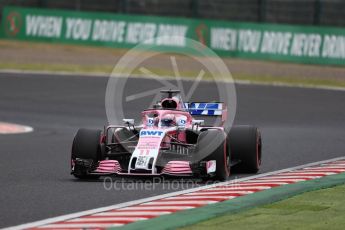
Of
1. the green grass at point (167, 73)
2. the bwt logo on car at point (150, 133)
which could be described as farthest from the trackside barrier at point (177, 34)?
the bwt logo on car at point (150, 133)

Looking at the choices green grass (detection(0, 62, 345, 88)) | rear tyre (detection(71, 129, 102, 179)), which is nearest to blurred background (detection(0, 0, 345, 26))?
green grass (detection(0, 62, 345, 88))

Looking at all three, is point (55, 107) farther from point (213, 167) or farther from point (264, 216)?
point (264, 216)

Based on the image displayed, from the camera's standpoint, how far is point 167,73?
37.3 m

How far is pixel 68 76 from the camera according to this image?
3681cm

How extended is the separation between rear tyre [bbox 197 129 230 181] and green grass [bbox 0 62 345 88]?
20.4 m

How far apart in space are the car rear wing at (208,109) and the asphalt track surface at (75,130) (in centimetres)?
110

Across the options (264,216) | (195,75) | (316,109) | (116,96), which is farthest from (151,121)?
(195,75)

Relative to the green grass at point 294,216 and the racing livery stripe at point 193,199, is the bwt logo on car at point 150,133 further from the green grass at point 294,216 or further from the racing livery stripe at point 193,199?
the green grass at point 294,216

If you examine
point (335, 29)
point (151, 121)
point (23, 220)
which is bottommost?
point (23, 220)

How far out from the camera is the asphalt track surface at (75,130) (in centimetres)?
1291

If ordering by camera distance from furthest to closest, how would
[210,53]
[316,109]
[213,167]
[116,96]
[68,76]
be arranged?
[210,53], [68,76], [116,96], [316,109], [213,167]

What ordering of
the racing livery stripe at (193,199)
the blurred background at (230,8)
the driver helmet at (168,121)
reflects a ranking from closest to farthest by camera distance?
the racing livery stripe at (193,199) → the driver helmet at (168,121) → the blurred background at (230,8)

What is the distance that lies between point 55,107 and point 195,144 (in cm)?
1406

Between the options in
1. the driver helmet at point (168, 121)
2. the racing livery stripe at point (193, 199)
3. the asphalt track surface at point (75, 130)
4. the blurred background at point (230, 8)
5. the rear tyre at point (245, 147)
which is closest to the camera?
the racing livery stripe at point (193, 199)
